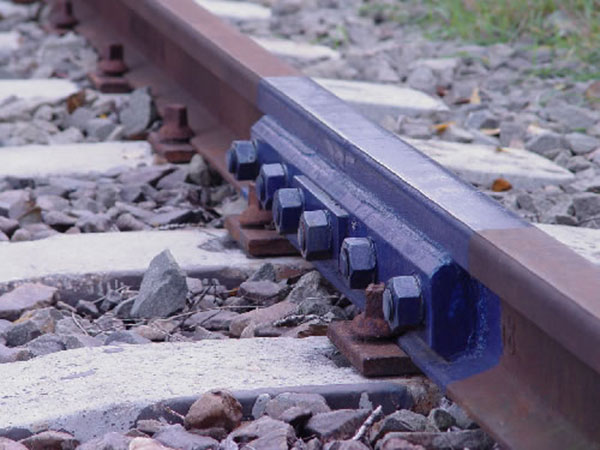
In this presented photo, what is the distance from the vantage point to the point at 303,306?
8.07ft

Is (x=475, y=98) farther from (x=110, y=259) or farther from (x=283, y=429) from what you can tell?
(x=283, y=429)

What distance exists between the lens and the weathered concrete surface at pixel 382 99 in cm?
395

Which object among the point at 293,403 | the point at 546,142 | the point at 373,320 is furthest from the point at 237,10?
the point at 293,403

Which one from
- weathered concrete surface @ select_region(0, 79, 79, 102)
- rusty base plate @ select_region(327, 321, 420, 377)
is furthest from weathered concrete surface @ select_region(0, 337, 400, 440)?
weathered concrete surface @ select_region(0, 79, 79, 102)

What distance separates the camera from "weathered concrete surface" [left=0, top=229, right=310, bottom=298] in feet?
8.90

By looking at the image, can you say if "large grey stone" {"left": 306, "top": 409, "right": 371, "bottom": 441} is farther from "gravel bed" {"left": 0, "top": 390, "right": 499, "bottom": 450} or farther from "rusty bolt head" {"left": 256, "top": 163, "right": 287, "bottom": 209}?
"rusty bolt head" {"left": 256, "top": 163, "right": 287, "bottom": 209}

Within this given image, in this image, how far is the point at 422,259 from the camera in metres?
2.04

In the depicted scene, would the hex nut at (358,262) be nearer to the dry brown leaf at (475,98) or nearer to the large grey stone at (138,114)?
the large grey stone at (138,114)

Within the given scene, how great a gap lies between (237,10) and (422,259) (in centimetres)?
402

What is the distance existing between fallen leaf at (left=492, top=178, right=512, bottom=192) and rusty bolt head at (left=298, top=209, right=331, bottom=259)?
37.7 inches

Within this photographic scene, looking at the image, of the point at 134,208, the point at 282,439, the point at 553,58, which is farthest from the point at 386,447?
the point at 553,58

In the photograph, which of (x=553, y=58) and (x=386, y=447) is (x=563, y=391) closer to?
(x=386, y=447)

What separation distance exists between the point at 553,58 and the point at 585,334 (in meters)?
3.42

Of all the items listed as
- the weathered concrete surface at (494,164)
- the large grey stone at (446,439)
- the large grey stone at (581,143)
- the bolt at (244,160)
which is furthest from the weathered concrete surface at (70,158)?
the large grey stone at (446,439)
